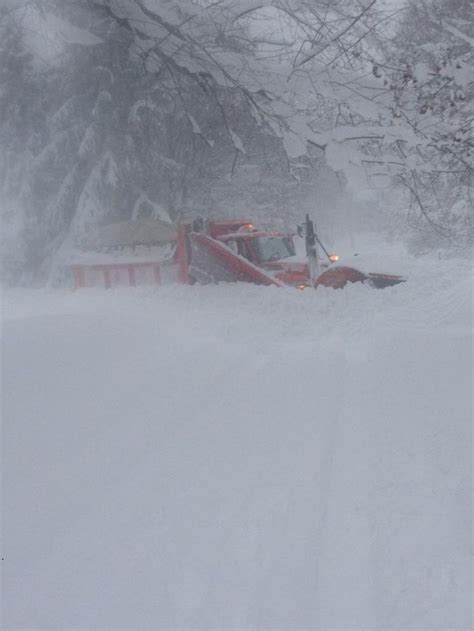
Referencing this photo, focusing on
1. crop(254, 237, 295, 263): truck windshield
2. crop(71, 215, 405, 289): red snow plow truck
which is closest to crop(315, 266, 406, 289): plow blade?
crop(71, 215, 405, 289): red snow plow truck

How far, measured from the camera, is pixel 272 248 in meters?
13.7

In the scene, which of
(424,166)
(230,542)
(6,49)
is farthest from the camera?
(6,49)

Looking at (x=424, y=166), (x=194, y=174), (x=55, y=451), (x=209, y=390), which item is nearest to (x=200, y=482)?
(x=55, y=451)

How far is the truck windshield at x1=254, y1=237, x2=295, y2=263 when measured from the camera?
1355 cm

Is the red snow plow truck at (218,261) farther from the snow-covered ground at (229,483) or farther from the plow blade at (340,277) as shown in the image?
the snow-covered ground at (229,483)

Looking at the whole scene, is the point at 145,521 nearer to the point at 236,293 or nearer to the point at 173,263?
the point at 236,293

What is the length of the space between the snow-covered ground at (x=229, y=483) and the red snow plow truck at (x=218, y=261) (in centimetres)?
472

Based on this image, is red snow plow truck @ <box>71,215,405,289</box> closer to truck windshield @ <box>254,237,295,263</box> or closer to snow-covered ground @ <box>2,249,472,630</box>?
truck windshield @ <box>254,237,295,263</box>

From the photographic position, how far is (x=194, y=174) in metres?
18.2

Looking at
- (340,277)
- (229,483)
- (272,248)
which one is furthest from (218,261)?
(229,483)

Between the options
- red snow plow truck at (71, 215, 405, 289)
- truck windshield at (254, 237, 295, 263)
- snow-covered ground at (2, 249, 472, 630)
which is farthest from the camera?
truck windshield at (254, 237, 295, 263)

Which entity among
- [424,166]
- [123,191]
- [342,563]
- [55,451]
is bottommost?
→ [342,563]

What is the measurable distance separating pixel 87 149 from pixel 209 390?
35.4 ft


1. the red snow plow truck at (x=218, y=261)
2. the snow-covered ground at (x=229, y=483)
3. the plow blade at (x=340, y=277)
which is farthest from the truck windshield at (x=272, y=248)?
the snow-covered ground at (x=229, y=483)
